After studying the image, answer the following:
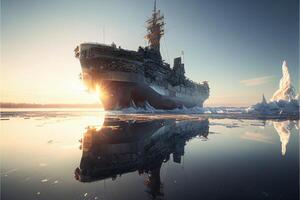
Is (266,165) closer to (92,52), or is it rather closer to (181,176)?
(181,176)

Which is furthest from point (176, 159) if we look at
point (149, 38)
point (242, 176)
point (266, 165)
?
point (149, 38)

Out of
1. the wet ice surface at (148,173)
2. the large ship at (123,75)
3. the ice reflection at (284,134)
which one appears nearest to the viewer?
the wet ice surface at (148,173)

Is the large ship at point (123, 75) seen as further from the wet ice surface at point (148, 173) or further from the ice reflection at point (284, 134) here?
the wet ice surface at point (148, 173)

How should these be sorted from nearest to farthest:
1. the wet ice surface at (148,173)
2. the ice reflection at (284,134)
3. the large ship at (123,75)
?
the wet ice surface at (148,173) < the ice reflection at (284,134) < the large ship at (123,75)

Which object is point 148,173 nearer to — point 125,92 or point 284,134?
point 284,134

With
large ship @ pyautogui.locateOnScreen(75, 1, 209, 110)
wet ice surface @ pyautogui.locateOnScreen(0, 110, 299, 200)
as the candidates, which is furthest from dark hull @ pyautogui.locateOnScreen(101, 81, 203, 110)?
wet ice surface @ pyautogui.locateOnScreen(0, 110, 299, 200)

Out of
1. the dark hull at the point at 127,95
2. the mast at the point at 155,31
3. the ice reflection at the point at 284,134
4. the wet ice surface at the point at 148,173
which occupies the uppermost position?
the mast at the point at 155,31

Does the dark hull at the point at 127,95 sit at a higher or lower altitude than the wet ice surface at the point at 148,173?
higher

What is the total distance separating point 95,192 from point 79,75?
1863 inches

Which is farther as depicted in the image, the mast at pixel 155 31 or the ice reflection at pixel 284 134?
the mast at pixel 155 31

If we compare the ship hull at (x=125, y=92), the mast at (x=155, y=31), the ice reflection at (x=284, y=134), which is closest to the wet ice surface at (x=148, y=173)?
the ice reflection at (x=284, y=134)

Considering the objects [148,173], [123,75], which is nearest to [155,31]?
[123,75]

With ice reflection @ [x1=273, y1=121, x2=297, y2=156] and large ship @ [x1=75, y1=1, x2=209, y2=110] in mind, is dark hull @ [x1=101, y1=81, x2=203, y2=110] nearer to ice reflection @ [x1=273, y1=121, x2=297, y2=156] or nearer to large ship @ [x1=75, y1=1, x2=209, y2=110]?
large ship @ [x1=75, y1=1, x2=209, y2=110]

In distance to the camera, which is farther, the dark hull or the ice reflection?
the dark hull
